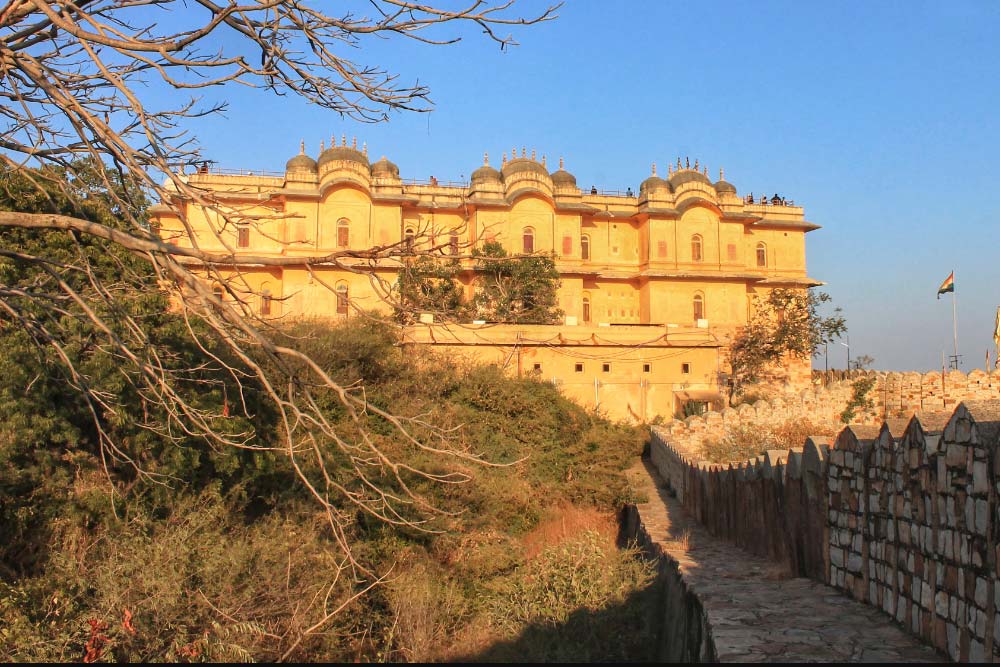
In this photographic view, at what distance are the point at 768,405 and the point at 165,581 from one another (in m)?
16.7

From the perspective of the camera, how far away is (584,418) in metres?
19.5

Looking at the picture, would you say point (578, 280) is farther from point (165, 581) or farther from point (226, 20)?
point (226, 20)

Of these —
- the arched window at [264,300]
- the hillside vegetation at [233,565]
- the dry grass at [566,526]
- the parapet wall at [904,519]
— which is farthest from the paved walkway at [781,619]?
the dry grass at [566,526]

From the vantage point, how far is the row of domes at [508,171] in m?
32.6

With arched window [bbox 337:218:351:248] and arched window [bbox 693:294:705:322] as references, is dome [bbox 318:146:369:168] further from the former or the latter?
→ arched window [bbox 693:294:705:322]

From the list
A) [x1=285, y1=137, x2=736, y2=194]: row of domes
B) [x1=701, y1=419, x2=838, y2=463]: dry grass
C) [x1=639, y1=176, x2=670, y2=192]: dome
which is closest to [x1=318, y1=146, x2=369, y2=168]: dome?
[x1=285, y1=137, x2=736, y2=194]: row of domes

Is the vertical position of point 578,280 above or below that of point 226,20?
above

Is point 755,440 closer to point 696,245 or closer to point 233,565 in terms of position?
point 233,565

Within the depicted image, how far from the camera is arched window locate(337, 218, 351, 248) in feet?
103

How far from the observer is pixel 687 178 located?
117ft

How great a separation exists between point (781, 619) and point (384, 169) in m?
30.8

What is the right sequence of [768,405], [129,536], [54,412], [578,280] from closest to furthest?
[129,536] < [54,412] < [768,405] < [578,280]

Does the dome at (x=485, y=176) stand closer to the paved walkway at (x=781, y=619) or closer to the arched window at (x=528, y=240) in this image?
the arched window at (x=528, y=240)

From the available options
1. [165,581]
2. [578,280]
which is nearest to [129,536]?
[165,581]
